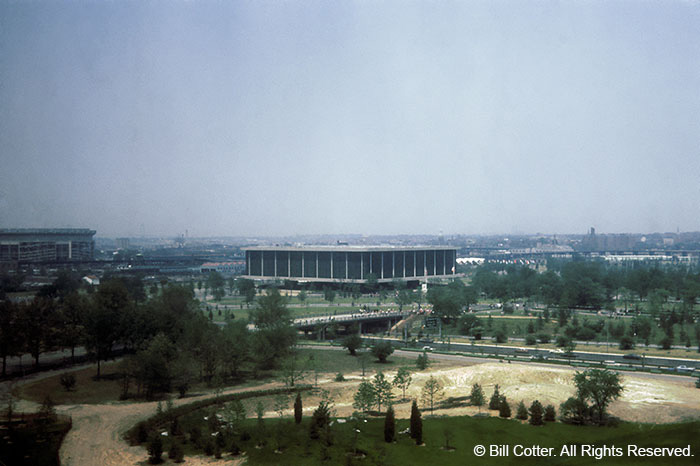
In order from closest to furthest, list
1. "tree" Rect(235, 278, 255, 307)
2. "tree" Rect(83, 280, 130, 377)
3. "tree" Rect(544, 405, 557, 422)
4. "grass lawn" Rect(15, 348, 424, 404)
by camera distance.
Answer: "tree" Rect(544, 405, 557, 422) → "grass lawn" Rect(15, 348, 424, 404) → "tree" Rect(83, 280, 130, 377) → "tree" Rect(235, 278, 255, 307)

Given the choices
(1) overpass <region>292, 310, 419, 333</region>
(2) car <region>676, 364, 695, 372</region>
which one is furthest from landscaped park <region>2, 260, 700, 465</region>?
(1) overpass <region>292, 310, 419, 333</region>

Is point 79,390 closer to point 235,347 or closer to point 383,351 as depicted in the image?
point 235,347

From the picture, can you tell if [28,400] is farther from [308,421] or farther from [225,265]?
[225,265]

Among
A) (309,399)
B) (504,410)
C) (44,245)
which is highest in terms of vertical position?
(44,245)

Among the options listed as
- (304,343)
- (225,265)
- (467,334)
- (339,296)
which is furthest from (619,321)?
(225,265)

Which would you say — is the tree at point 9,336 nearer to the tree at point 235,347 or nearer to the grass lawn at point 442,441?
the tree at point 235,347

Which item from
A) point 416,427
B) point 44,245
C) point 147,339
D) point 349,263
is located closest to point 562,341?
point 416,427

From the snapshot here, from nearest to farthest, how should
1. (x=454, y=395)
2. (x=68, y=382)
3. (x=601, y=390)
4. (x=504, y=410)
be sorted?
(x=601, y=390) → (x=504, y=410) → (x=454, y=395) → (x=68, y=382)

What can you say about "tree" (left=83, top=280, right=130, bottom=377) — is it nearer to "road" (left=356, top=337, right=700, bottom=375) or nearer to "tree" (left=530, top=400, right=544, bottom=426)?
"road" (left=356, top=337, right=700, bottom=375)
